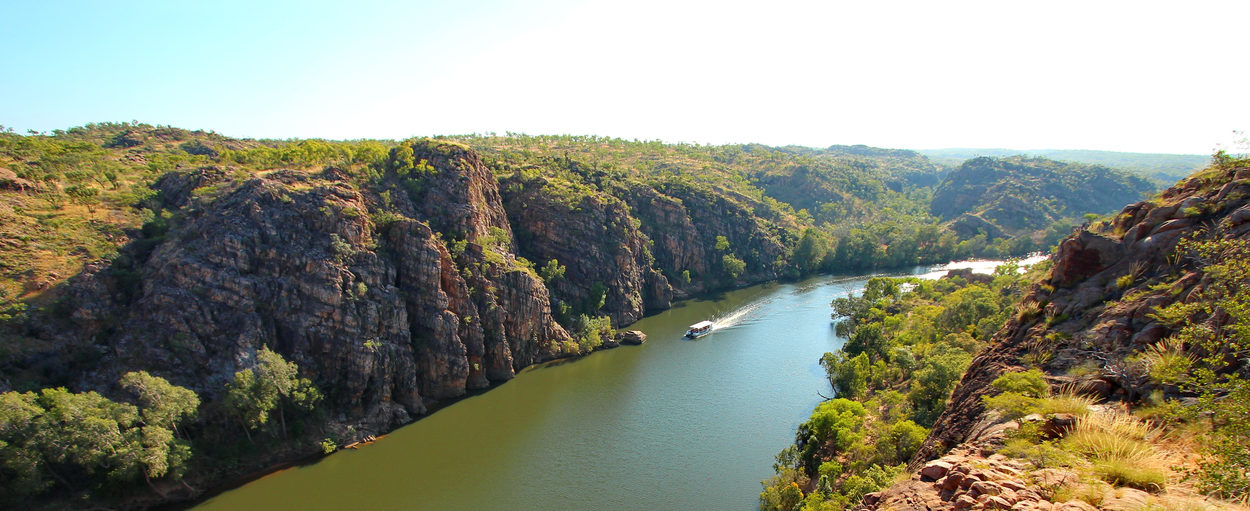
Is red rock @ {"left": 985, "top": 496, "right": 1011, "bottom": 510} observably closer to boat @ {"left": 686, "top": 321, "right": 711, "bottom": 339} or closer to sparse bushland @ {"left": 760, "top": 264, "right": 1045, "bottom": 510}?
sparse bushland @ {"left": 760, "top": 264, "right": 1045, "bottom": 510}

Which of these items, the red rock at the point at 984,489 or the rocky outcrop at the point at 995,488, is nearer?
the rocky outcrop at the point at 995,488

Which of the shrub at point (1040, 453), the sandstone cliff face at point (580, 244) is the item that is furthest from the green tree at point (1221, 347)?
the sandstone cliff face at point (580, 244)

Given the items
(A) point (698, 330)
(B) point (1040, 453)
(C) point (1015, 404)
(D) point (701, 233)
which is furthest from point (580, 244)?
(B) point (1040, 453)

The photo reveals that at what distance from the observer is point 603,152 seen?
15025cm

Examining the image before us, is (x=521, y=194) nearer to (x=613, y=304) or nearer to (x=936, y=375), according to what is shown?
(x=613, y=304)

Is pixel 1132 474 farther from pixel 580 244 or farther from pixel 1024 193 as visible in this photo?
pixel 1024 193

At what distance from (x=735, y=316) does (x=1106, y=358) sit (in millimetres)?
66445

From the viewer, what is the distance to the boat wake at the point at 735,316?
75.4 metres

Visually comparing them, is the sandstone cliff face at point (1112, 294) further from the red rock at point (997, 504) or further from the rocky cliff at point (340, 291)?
the rocky cliff at point (340, 291)

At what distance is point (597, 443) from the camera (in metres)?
43.1

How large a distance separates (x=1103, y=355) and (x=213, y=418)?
4770 cm

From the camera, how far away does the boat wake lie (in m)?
75.4

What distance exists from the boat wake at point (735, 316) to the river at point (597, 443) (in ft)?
30.6

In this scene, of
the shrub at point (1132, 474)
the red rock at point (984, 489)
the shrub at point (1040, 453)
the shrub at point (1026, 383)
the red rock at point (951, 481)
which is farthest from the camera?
the shrub at point (1026, 383)
